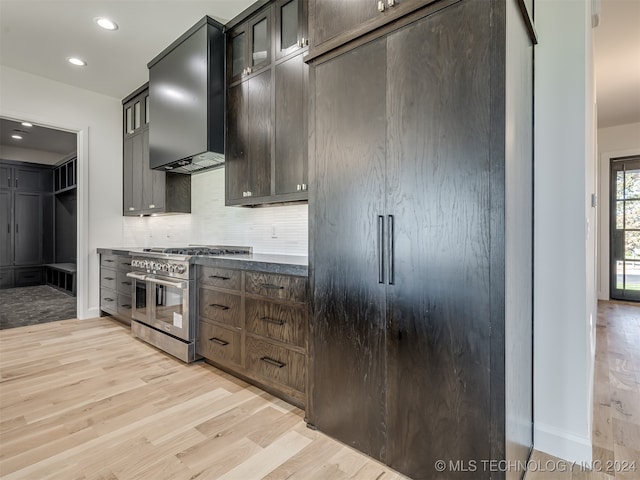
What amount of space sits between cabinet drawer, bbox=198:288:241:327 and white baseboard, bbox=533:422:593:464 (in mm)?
1878

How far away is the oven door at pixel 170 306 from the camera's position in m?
2.81

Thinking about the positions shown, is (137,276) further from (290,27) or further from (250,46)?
(290,27)

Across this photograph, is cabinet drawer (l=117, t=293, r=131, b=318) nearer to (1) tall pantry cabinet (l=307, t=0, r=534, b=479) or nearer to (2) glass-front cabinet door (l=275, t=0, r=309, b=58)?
(1) tall pantry cabinet (l=307, t=0, r=534, b=479)

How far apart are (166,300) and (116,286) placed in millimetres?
1514

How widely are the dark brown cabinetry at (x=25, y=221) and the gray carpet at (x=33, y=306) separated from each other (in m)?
0.51

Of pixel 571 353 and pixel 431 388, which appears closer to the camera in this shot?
pixel 431 388

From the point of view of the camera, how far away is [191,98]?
10.1 feet

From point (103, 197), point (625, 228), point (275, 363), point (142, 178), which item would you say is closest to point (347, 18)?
point (275, 363)

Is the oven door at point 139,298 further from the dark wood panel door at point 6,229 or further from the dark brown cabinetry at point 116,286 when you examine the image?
the dark wood panel door at point 6,229

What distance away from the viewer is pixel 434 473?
141cm

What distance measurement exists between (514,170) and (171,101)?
3.17m

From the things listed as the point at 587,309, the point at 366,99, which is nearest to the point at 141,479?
the point at 366,99

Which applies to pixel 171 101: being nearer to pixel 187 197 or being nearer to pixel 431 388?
pixel 187 197

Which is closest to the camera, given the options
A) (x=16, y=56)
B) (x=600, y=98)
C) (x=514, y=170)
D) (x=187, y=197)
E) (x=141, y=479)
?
(x=514, y=170)
